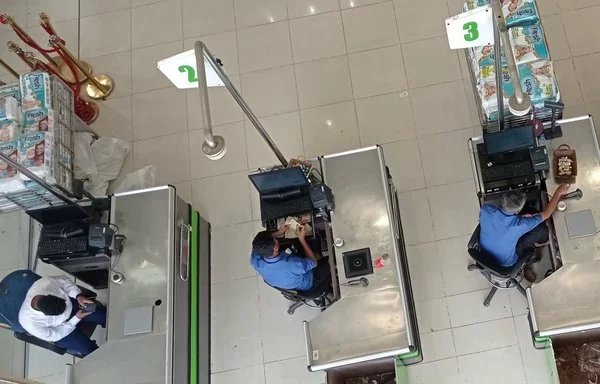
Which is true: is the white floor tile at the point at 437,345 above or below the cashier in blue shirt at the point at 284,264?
below

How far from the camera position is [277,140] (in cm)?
628

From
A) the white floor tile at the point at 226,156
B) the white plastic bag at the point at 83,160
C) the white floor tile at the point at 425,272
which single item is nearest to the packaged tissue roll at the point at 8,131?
the white plastic bag at the point at 83,160

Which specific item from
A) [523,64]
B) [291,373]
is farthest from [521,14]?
[291,373]

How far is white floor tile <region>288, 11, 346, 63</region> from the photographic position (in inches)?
259

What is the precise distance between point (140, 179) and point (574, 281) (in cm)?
406

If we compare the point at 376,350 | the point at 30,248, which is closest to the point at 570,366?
the point at 376,350

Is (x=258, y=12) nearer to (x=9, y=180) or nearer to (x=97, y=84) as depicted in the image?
(x=97, y=84)

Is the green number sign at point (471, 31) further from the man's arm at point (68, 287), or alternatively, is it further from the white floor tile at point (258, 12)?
the man's arm at point (68, 287)

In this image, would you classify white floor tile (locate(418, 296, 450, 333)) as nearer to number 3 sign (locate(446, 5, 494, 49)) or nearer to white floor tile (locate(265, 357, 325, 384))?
white floor tile (locate(265, 357, 325, 384))

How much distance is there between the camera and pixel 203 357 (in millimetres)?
5496

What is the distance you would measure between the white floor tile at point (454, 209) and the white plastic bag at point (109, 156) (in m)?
3.23

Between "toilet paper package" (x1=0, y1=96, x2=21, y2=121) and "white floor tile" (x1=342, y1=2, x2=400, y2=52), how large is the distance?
10.9 ft

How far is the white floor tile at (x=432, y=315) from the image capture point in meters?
5.25

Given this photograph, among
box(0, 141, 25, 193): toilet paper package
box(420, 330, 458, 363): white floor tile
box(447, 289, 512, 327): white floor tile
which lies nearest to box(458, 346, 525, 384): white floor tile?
box(420, 330, 458, 363): white floor tile
